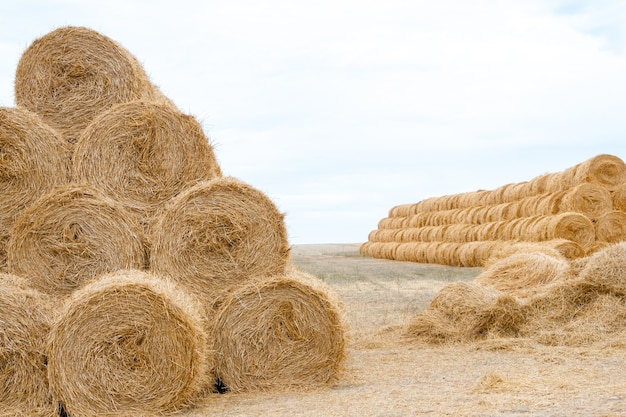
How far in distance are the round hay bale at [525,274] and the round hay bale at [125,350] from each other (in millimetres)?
5815

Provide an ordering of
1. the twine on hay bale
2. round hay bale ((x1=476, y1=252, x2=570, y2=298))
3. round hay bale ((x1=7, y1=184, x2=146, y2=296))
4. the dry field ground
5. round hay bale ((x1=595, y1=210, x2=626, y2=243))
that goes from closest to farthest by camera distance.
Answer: the dry field ground, round hay bale ((x1=7, y1=184, x2=146, y2=296)), the twine on hay bale, round hay bale ((x1=476, y1=252, x2=570, y2=298)), round hay bale ((x1=595, y1=210, x2=626, y2=243))

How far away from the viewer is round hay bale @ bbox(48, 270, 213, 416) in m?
5.78

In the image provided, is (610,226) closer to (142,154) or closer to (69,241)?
(142,154)

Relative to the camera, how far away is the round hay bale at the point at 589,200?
59.4 feet

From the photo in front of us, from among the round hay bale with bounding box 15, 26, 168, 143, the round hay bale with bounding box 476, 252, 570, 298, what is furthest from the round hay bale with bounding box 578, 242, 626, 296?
the round hay bale with bounding box 15, 26, 168, 143

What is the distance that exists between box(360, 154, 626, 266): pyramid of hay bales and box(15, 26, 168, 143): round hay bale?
843 cm

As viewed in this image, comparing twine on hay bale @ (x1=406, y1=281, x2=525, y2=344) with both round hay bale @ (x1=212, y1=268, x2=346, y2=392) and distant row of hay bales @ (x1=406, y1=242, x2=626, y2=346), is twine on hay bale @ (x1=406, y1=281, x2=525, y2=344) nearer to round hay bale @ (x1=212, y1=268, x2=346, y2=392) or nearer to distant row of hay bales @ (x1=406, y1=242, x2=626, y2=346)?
distant row of hay bales @ (x1=406, y1=242, x2=626, y2=346)

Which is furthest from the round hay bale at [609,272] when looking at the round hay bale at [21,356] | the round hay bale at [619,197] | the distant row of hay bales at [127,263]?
the round hay bale at [619,197]

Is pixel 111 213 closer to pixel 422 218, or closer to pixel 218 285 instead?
pixel 218 285

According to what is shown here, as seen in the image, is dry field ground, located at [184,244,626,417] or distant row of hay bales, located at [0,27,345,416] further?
distant row of hay bales, located at [0,27,345,416]

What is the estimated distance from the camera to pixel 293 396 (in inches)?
250

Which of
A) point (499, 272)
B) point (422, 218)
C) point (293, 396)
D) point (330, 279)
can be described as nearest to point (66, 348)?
point (293, 396)

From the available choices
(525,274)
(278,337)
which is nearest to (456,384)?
(278,337)

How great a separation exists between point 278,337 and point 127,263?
1481 mm
